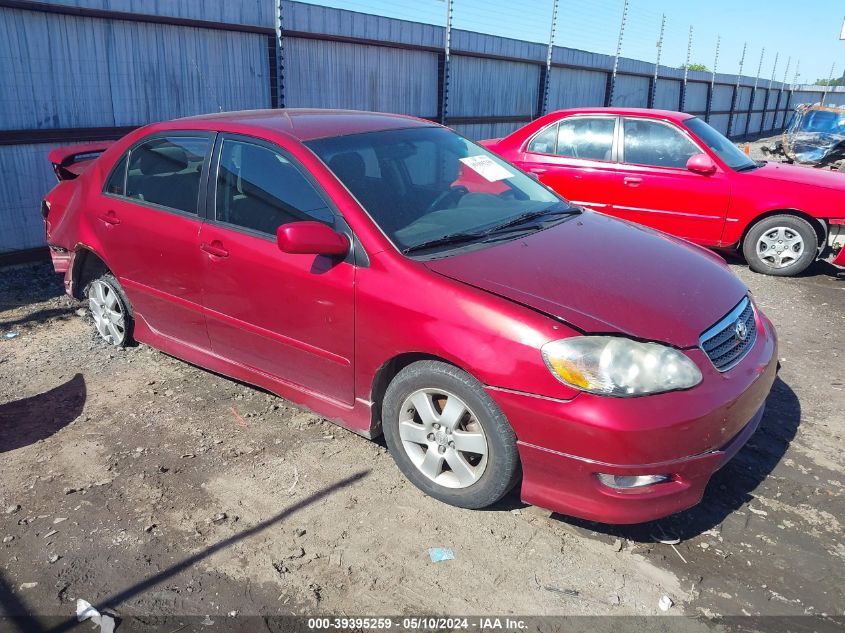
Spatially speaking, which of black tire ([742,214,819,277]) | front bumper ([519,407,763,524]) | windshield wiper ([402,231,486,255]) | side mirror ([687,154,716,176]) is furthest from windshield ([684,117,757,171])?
front bumper ([519,407,763,524])

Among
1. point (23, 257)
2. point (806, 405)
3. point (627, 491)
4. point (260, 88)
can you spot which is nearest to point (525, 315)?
point (627, 491)

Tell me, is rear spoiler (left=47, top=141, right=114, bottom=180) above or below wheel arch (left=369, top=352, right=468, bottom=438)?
above

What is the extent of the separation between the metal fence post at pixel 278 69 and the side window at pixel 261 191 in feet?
18.0

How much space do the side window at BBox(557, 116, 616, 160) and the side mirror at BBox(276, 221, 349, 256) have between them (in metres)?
5.09

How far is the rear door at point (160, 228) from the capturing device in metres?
3.89

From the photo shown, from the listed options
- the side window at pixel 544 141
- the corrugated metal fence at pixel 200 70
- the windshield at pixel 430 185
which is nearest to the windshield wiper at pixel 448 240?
the windshield at pixel 430 185

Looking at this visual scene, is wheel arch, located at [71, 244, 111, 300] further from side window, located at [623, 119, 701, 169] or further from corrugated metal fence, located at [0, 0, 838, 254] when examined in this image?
side window, located at [623, 119, 701, 169]

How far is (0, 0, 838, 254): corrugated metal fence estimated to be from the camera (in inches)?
260

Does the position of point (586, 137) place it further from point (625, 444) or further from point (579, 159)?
point (625, 444)

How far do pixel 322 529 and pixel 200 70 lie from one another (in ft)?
21.7

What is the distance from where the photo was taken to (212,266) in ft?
12.2

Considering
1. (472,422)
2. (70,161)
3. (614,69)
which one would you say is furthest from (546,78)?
(472,422)

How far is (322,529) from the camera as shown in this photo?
9.81 ft

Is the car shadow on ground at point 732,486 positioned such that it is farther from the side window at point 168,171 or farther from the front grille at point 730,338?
the side window at point 168,171
